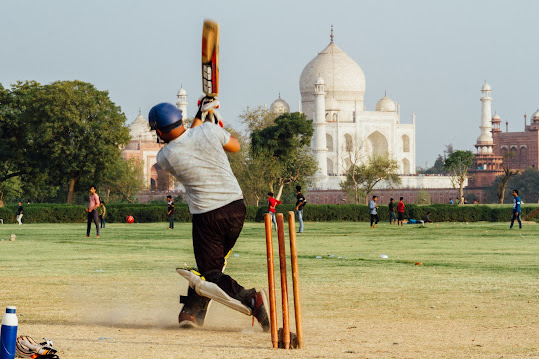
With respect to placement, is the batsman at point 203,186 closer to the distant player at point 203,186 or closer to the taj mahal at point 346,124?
the distant player at point 203,186

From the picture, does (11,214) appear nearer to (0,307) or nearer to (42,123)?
(42,123)

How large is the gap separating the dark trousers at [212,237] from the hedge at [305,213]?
33587 mm

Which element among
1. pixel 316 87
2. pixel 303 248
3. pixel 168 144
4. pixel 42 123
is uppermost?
pixel 316 87

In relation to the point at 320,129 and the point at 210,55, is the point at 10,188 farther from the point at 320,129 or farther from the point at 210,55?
the point at 210,55

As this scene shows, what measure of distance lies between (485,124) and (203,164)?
97.9 meters

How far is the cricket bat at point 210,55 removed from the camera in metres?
7.50

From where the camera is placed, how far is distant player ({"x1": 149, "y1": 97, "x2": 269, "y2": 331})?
6.91m

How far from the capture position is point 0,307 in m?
8.19

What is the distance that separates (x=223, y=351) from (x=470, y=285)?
16.6 ft

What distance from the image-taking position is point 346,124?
88250mm

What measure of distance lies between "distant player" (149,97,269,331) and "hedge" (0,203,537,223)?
110 ft

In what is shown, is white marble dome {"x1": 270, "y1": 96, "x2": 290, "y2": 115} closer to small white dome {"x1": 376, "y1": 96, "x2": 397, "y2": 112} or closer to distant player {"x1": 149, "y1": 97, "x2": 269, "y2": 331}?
small white dome {"x1": 376, "y1": 96, "x2": 397, "y2": 112}

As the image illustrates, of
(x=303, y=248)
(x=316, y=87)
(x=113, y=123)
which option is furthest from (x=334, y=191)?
(x=303, y=248)

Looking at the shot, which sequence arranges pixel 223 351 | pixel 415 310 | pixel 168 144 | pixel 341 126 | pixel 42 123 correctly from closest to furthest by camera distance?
pixel 223 351 → pixel 168 144 → pixel 415 310 → pixel 42 123 → pixel 341 126
